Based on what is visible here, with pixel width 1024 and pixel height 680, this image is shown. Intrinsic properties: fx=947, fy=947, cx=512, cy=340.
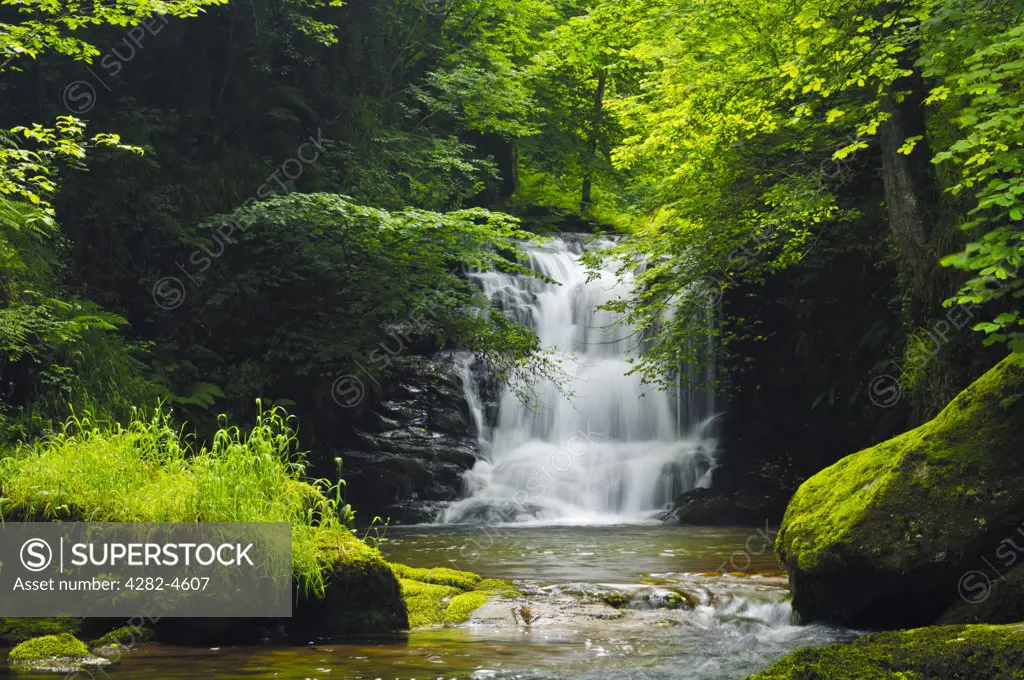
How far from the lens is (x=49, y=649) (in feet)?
18.9

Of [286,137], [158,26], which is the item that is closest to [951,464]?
[286,137]

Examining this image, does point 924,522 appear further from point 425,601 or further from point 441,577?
point 441,577

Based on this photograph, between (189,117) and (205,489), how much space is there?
12.6 metres

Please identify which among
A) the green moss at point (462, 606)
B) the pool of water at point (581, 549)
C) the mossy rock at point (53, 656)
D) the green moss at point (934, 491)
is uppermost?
the green moss at point (934, 491)

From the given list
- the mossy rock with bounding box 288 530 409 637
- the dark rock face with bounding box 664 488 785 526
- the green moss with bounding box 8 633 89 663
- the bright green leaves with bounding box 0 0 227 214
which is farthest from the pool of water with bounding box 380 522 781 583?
the bright green leaves with bounding box 0 0 227 214

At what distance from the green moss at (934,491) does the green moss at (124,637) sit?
4.74 m

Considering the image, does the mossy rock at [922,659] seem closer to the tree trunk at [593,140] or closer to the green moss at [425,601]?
the green moss at [425,601]

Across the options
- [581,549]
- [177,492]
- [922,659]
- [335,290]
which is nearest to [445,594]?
[177,492]

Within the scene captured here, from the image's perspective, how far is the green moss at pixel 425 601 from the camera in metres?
7.13

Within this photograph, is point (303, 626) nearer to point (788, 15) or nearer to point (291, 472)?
point (291, 472)

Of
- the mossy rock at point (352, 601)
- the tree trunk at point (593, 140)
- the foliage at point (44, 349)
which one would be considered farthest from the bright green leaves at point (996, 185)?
the tree trunk at point (593, 140)

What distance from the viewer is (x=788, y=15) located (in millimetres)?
11773

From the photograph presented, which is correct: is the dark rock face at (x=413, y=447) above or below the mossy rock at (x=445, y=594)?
above

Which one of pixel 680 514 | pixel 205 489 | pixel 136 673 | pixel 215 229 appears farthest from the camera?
pixel 215 229
